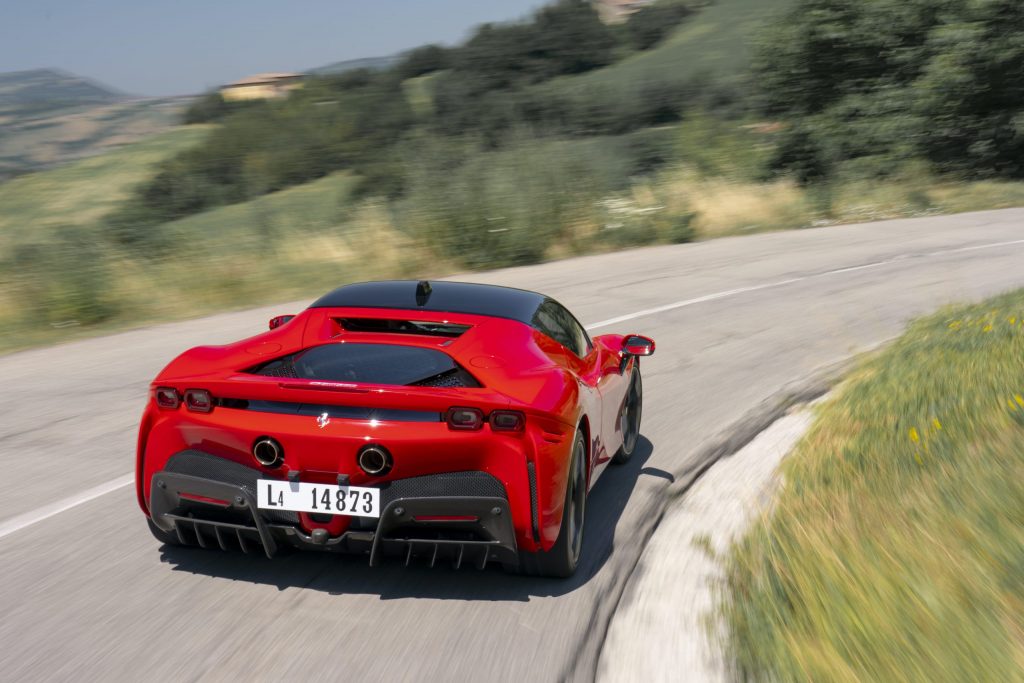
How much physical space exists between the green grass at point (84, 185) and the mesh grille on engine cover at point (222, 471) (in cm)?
1180

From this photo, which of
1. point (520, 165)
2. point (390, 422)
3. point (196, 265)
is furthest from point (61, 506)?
point (520, 165)

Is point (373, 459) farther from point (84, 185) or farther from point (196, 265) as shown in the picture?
point (84, 185)

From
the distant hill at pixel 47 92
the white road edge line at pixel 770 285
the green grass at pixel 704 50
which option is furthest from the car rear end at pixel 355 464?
the green grass at pixel 704 50

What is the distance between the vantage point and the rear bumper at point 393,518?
13.4 feet

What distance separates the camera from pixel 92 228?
14.4 metres

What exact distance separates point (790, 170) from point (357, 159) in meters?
15.6

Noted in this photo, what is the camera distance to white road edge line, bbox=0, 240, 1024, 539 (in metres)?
5.39

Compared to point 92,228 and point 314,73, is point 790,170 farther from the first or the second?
point 92,228

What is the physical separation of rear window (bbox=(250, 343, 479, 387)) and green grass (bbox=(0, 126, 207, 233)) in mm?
11678

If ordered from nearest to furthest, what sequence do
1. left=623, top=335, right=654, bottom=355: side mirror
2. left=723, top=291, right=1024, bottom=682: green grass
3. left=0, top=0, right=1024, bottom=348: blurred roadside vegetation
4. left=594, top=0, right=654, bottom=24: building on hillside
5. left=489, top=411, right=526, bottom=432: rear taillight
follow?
1. left=723, top=291, right=1024, bottom=682: green grass
2. left=489, top=411, right=526, bottom=432: rear taillight
3. left=623, top=335, right=654, bottom=355: side mirror
4. left=0, top=0, right=1024, bottom=348: blurred roadside vegetation
5. left=594, top=0, right=654, bottom=24: building on hillside

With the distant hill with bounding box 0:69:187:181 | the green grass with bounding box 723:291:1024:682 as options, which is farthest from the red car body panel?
the distant hill with bounding box 0:69:187:181

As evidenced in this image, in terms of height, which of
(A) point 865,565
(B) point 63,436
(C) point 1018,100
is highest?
(A) point 865,565

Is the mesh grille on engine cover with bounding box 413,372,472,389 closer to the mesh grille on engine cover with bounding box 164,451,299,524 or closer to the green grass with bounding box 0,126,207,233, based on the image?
the mesh grille on engine cover with bounding box 164,451,299,524

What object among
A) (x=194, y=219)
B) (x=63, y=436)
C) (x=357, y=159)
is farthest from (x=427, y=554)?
(x=357, y=159)
